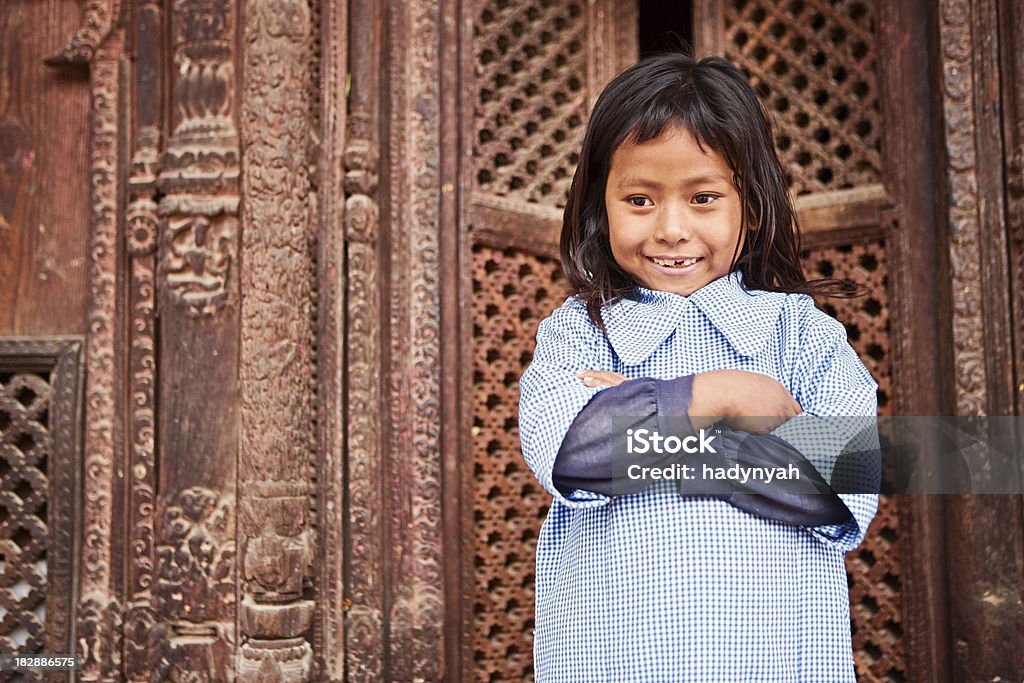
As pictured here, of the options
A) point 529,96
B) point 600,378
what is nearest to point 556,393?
point 600,378

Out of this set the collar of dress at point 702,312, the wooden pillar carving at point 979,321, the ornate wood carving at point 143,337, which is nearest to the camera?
Answer: the collar of dress at point 702,312

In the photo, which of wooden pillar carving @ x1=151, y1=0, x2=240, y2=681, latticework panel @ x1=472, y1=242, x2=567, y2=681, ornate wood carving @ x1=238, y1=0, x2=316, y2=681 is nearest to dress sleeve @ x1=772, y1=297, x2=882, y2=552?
latticework panel @ x1=472, y1=242, x2=567, y2=681

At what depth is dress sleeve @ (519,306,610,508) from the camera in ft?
4.08

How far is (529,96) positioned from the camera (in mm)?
2930

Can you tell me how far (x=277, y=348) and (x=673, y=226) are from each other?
1.36 m

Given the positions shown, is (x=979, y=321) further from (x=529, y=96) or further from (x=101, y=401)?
(x=101, y=401)

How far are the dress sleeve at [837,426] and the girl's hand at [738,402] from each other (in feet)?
0.08

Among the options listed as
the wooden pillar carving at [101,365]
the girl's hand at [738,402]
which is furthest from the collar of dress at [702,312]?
the wooden pillar carving at [101,365]

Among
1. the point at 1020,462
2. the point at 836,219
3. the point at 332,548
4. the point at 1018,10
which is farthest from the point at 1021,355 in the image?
the point at 332,548

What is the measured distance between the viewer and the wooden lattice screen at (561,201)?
8.40ft

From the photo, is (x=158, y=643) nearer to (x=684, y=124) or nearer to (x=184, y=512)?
(x=184, y=512)

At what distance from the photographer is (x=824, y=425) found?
1232 mm

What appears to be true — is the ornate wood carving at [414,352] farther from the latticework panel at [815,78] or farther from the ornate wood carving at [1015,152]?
the ornate wood carving at [1015,152]

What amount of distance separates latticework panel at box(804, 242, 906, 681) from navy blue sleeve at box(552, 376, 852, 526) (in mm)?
1481
